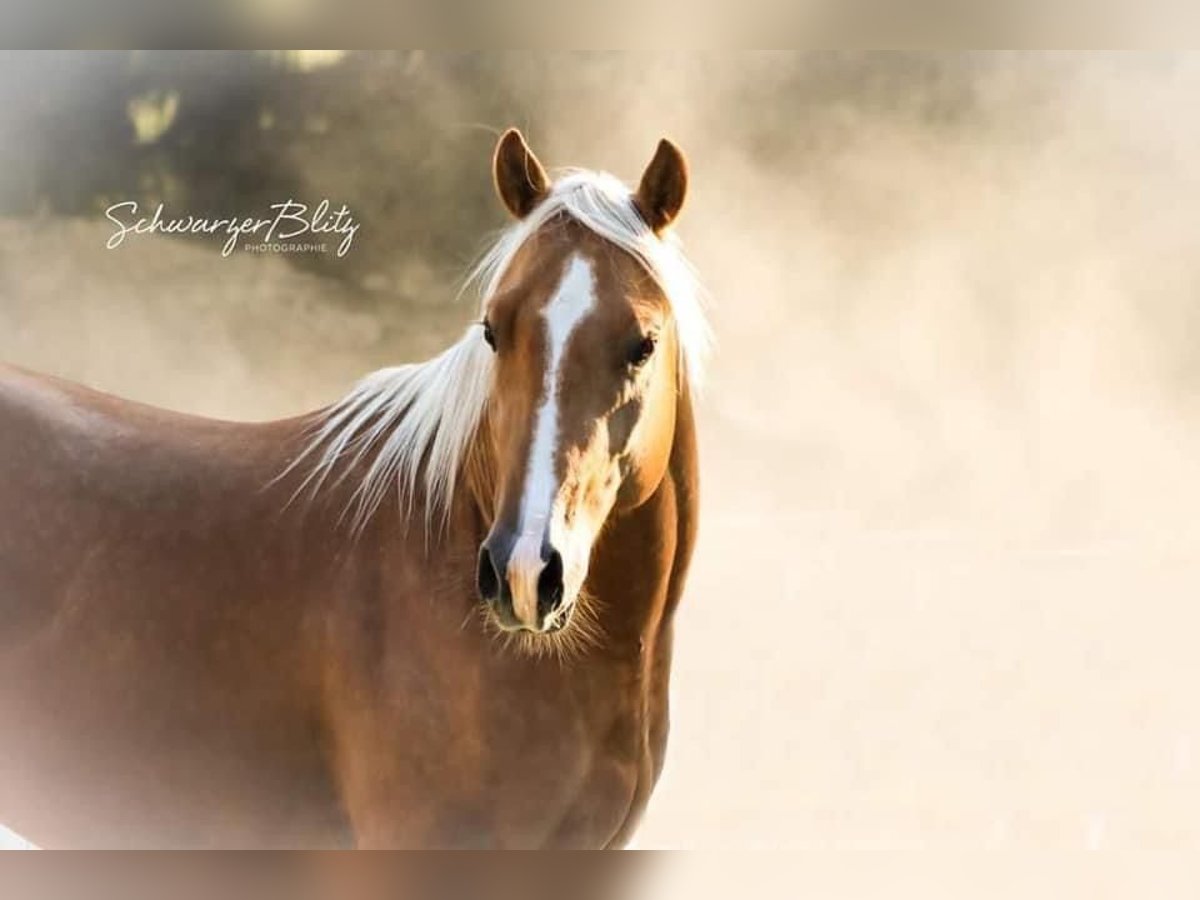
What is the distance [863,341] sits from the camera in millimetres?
2293

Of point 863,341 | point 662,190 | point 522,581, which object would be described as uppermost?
point 863,341

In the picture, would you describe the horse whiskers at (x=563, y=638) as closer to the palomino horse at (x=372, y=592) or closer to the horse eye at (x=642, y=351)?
the palomino horse at (x=372, y=592)

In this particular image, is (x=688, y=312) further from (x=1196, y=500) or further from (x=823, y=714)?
(x=1196, y=500)

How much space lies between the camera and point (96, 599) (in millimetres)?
1936

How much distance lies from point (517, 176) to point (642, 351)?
0.37 m

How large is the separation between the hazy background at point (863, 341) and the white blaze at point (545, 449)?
64 cm

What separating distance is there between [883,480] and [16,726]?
64.0 inches

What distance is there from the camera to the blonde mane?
1.78 m

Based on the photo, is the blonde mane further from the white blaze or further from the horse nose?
the horse nose

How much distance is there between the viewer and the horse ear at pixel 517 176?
1813 mm

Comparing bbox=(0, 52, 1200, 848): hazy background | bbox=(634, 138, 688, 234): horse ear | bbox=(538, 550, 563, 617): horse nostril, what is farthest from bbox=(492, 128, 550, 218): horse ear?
bbox=(538, 550, 563, 617): horse nostril

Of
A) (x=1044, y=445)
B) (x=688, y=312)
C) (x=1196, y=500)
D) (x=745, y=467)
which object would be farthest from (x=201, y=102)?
(x=1196, y=500)

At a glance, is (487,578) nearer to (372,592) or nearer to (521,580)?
(521,580)

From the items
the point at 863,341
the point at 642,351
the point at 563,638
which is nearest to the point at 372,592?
the point at 563,638
